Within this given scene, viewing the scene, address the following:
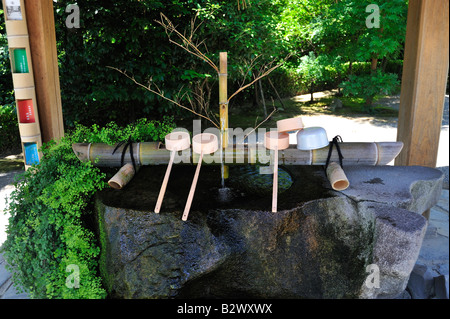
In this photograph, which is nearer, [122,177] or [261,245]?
[261,245]

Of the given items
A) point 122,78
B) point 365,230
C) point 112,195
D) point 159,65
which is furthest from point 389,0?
point 112,195

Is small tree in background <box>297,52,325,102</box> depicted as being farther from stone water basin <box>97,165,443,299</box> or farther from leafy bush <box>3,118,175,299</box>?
leafy bush <box>3,118,175,299</box>

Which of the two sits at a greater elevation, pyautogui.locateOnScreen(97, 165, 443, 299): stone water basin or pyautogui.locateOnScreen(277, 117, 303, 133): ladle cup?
pyautogui.locateOnScreen(277, 117, 303, 133): ladle cup

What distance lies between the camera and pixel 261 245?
267 cm

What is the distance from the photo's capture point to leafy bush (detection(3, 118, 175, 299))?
8.98ft

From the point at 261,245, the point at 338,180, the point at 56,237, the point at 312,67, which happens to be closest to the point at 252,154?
the point at 338,180

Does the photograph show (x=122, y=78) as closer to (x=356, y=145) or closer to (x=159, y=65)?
(x=159, y=65)

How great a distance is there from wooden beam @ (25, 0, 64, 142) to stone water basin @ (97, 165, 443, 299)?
4.38 feet

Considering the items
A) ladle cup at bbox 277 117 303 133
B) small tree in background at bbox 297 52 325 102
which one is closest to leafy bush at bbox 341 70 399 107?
small tree in background at bbox 297 52 325 102

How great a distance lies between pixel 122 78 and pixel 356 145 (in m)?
3.72

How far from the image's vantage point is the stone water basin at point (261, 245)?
2.62 meters

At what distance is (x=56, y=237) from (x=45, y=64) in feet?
5.58

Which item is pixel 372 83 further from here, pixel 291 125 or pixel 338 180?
pixel 338 180

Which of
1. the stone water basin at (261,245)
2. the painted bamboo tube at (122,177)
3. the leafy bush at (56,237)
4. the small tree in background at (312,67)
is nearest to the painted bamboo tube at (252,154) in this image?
the painted bamboo tube at (122,177)
